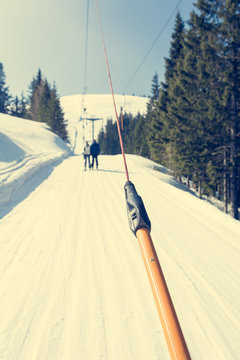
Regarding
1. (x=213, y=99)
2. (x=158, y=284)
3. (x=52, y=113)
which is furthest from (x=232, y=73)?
(x=52, y=113)

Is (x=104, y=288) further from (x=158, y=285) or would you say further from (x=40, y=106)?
(x=40, y=106)

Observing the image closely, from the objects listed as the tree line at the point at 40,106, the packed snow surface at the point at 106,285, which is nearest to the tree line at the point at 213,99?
the packed snow surface at the point at 106,285

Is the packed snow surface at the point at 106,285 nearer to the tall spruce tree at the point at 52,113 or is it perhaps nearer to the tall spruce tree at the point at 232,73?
the tall spruce tree at the point at 232,73

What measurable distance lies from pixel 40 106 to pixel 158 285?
60513mm

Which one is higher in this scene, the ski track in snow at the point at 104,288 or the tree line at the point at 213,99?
the tree line at the point at 213,99

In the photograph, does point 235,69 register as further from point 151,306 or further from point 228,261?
point 151,306

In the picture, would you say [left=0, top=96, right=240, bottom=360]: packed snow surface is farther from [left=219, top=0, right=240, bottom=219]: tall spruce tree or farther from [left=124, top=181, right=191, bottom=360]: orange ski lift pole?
[left=219, top=0, right=240, bottom=219]: tall spruce tree

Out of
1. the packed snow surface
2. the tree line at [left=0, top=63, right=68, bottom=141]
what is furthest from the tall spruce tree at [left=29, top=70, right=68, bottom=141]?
the packed snow surface

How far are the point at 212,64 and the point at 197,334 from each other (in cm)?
1598

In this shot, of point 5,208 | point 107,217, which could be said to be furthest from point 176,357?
point 5,208

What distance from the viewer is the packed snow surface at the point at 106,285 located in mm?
2100

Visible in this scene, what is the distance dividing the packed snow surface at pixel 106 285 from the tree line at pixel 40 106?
45.6 metres

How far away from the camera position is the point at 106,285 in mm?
2941

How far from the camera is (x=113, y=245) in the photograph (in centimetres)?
416
